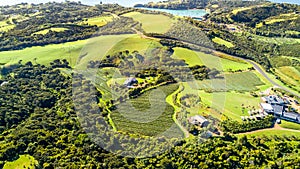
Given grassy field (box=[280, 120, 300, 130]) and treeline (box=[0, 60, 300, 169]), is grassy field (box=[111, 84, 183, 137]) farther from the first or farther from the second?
grassy field (box=[280, 120, 300, 130])

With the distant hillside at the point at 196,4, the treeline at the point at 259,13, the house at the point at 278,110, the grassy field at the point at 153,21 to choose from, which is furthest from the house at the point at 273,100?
the distant hillside at the point at 196,4

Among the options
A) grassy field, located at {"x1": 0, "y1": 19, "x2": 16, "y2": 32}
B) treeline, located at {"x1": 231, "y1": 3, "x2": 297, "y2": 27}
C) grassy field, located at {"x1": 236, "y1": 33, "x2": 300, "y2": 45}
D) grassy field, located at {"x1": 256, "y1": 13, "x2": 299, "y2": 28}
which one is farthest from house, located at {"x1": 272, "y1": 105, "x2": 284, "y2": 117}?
grassy field, located at {"x1": 0, "y1": 19, "x2": 16, "y2": 32}

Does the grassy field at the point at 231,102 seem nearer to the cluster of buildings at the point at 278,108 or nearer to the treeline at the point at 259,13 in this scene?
the cluster of buildings at the point at 278,108

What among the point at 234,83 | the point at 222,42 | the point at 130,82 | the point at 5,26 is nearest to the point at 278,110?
the point at 234,83

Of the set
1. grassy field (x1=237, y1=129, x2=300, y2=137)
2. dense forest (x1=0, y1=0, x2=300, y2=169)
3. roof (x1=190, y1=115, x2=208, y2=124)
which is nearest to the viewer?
dense forest (x1=0, y1=0, x2=300, y2=169)

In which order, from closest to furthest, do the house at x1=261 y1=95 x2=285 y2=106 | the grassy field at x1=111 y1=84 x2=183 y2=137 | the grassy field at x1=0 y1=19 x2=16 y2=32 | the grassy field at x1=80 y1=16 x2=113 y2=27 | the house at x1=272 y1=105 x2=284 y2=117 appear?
1. the grassy field at x1=111 y1=84 x2=183 y2=137
2. the house at x1=272 y1=105 x2=284 y2=117
3. the house at x1=261 y1=95 x2=285 y2=106
4. the grassy field at x1=0 y1=19 x2=16 y2=32
5. the grassy field at x1=80 y1=16 x2=113 y2=27

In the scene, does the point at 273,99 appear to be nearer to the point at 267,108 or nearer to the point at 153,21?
the point at 267,108

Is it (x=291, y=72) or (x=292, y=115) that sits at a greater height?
(x=291, y=72)
